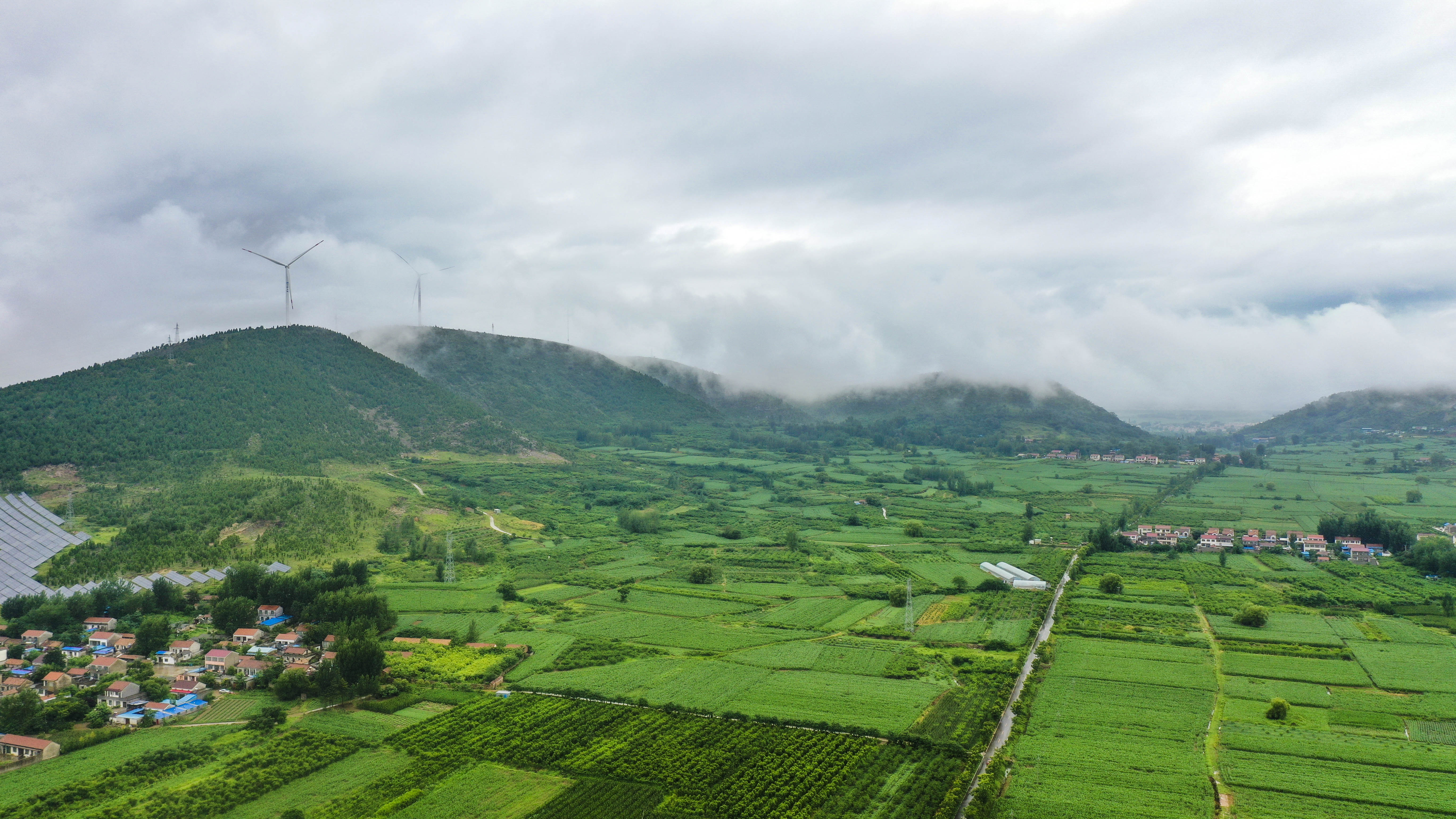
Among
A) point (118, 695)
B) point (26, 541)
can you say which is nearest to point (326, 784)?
point (118, 695)

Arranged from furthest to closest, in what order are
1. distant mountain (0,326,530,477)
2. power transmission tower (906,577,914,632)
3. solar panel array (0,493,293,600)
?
distant mountain (0,326,530,477) < solar panel array (0,493,293,600) < power transmission tower (906,577,914,632)

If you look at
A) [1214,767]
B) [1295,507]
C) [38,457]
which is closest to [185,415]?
[38,457]

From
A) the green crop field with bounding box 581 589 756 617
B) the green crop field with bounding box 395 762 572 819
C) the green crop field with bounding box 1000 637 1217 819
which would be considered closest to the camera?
the green crop field with bounding box 395 762 572 819

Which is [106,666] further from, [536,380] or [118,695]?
[536,380]

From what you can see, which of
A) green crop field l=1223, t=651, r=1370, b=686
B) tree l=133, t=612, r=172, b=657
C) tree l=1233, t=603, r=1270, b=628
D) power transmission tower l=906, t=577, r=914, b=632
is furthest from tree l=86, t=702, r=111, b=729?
tree l=1233, t=603, r=1270, b=628

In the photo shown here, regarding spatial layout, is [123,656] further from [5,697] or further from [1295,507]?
[1295,507]

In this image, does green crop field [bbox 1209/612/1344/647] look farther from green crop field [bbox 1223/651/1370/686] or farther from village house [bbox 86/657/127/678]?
village house [bbox 86/657/127/678]
